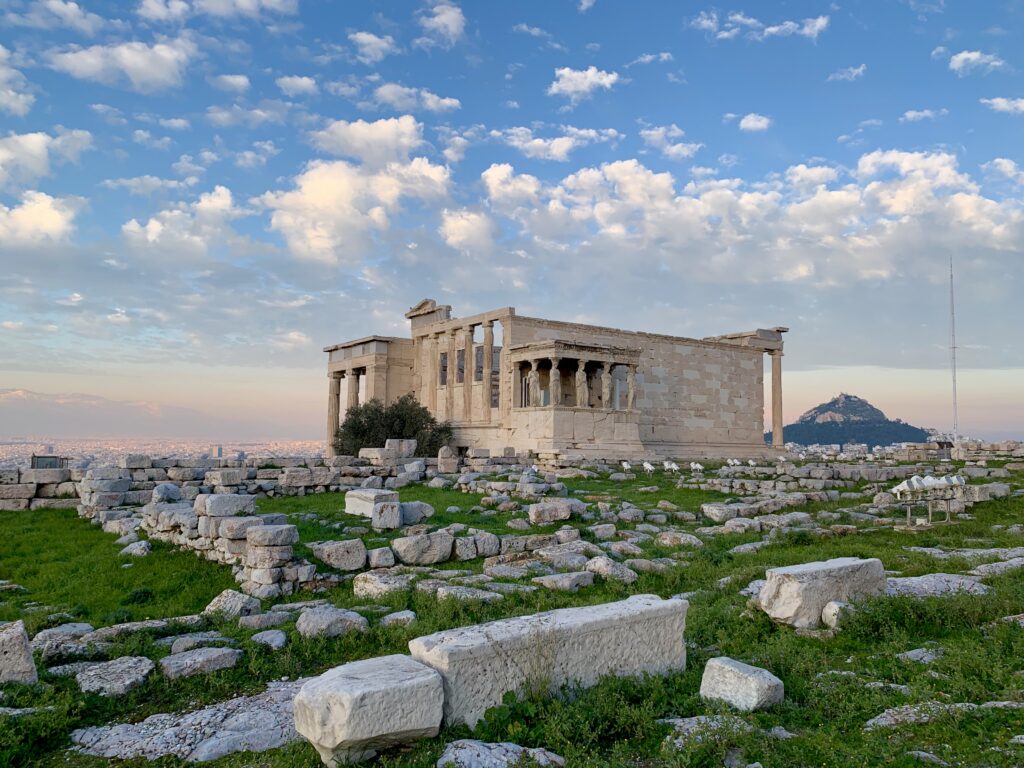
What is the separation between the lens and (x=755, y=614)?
22.5 feet

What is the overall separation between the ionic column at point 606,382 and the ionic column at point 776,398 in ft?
49.9

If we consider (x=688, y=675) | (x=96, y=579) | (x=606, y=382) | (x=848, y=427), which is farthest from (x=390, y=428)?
(x=848, y=427)

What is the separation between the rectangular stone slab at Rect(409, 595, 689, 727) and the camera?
4.68m

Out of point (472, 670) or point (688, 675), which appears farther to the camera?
point (688, 675)

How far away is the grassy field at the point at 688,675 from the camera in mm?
4195

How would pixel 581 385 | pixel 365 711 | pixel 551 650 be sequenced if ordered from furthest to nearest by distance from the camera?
1. pixel 581 385
2. pixel 551 650
3. pixel 365 711

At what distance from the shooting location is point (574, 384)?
3572cm

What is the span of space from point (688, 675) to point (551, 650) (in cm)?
123

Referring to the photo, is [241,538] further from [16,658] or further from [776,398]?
[776,398]

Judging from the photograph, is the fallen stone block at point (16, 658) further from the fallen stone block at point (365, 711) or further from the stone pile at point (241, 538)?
the stone pile at point (241, 538)

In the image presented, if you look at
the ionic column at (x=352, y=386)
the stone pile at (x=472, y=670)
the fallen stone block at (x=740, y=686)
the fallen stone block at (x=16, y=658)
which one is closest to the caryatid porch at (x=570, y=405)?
the ionic column at (x=352, y=386)

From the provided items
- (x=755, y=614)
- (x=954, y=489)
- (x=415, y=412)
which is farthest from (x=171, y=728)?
(x=415, y=412)

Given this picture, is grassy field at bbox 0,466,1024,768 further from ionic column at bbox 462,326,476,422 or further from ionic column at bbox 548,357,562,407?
ionic column at bbox 462,326,476,422

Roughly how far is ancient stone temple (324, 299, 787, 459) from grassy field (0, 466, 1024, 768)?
799 inches
